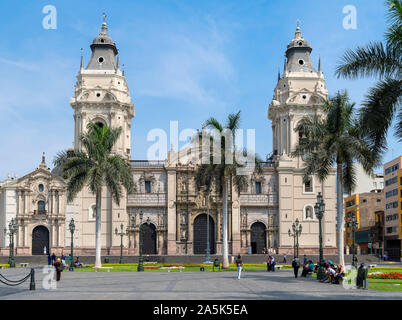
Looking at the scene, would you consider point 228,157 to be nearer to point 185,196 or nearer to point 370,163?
point 370,163

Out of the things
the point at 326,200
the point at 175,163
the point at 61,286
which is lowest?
the point at 61,286

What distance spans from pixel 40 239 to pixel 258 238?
79.0 feet

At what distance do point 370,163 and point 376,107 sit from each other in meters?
9.58

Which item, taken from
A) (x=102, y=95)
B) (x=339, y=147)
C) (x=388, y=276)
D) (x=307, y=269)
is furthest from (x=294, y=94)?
(x=388, y=276)

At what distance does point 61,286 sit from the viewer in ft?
83.6

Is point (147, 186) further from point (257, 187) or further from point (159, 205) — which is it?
point (257, 187)

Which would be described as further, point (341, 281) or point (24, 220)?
point (24, 220)

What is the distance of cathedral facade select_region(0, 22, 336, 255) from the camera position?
61000mm

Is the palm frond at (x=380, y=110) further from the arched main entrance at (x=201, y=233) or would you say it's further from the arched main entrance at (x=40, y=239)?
the arched main entrance at (x=40, y=239)

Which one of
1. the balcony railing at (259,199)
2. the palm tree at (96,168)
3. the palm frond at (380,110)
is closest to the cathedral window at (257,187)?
the balcony railing at (259,199)

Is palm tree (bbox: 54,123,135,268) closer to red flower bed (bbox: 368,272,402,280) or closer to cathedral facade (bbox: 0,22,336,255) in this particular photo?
cathedral facade (bbox: 0,22,336,255)

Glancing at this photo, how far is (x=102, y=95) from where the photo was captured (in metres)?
63.0
